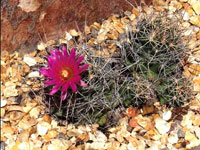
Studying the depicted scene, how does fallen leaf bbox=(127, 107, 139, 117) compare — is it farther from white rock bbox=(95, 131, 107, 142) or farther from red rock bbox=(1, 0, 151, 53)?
red rock bbox=(1, 0, 151, 53)

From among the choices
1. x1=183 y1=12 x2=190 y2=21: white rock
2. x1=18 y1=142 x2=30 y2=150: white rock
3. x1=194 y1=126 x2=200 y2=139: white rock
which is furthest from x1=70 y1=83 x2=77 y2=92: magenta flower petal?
x1=183 y1=12 x2=190 y2=21: white rock

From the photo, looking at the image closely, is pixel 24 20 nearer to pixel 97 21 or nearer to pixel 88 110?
pixel 97 21

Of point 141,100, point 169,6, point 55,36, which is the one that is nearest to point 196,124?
point 141,100

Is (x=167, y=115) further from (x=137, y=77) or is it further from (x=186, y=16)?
(x=186, y=16)

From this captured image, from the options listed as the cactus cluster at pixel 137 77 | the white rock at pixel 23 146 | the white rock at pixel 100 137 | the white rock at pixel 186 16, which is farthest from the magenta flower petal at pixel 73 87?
the white rock at pixel 186 16

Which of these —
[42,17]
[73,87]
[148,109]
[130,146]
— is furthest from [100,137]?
[42,17]

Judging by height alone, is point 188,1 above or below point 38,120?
above

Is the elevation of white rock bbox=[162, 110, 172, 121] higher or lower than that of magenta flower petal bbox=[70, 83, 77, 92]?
lower

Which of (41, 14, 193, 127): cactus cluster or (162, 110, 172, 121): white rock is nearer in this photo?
(41, 14, 193, 127): cactus cluster
